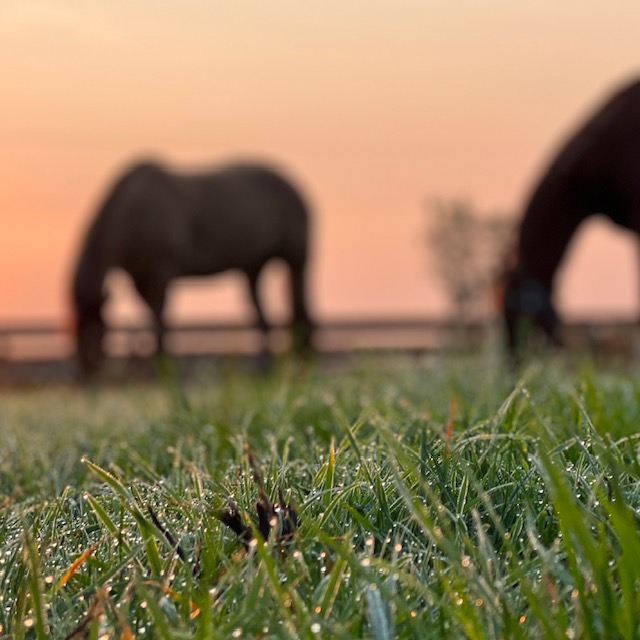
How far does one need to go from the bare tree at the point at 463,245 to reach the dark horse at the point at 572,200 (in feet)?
54.6

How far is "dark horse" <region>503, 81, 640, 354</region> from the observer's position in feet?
23.8

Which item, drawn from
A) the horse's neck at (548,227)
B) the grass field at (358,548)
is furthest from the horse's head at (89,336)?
the grass field at (358,548)

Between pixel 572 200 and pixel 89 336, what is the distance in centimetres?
439

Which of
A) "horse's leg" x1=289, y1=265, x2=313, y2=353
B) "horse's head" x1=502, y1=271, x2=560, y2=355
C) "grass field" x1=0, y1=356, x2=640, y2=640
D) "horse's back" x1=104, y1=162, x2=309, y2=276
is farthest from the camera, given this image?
"horse's leg" x1=289, y1=265, x2=313, y2=353

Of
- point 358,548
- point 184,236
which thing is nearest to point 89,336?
point 184,236

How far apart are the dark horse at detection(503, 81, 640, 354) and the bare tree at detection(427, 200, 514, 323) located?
54.6 ft

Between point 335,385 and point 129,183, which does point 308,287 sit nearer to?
point 129,183

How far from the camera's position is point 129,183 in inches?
416

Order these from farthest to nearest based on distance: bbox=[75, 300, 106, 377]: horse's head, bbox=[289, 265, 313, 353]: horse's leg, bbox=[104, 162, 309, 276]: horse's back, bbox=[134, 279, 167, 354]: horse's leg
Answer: bbox=[289, 265, 313, 353]: horse's leg < bbox=[104, 162, 309, 276]: horse's back < bbox=[134, 279, 167, 354]: horse's leg < bbox=[75, 300, 106, 377]: horse's head

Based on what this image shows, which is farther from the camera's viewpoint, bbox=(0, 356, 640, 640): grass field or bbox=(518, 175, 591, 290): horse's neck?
bbox=(518, 175, 591, 290): horse's neck

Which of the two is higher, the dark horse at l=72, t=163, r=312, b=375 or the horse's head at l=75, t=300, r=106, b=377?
the dark horse at l=72, t=163, r=312, b=375

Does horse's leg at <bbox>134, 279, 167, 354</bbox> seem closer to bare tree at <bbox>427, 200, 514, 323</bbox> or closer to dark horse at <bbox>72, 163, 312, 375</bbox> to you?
dark horse at <bbox>72, 163, 312, 375</bbox>

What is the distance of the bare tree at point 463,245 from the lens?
24.6 meters

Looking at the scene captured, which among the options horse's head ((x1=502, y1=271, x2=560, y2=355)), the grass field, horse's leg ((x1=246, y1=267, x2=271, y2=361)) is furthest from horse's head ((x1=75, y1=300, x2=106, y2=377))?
the grass field
